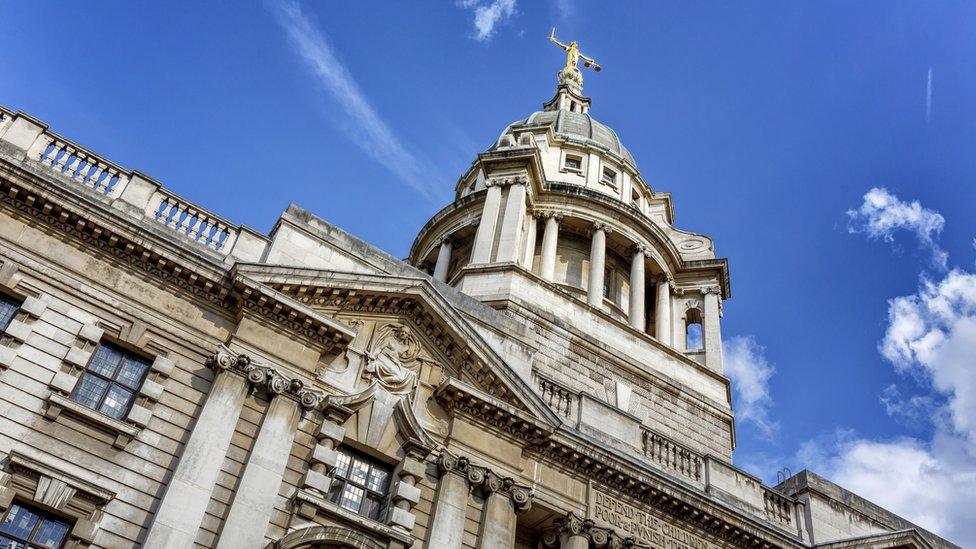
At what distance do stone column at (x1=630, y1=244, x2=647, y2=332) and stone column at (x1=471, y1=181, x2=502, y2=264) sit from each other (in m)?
6.62

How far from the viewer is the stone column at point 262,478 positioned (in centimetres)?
1488

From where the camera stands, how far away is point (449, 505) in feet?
57.3

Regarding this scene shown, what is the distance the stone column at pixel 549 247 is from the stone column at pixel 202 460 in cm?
1715

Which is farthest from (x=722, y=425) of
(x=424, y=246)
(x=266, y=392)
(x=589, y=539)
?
(x=266, y=392)

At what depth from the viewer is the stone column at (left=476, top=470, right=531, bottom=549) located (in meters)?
17.5

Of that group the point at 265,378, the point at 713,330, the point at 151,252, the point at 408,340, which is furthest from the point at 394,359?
the point at 713,330

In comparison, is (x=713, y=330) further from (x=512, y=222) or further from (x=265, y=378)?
(x=265, y=378)

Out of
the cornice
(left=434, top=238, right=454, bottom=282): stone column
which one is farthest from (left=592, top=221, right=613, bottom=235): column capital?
the cornice

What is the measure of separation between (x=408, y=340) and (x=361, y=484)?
3.72 metres

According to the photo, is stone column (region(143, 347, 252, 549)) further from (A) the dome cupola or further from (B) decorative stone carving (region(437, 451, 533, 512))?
(A) the dome cupola

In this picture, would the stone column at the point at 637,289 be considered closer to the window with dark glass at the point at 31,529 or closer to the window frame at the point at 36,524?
the window frame at the point at 36,524

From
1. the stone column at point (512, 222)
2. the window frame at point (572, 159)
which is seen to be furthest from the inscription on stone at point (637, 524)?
the window frame at point (572, 159)

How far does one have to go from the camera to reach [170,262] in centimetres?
1708

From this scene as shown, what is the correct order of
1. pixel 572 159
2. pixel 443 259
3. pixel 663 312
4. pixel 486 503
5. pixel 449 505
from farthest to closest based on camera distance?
pixel 572 159 → pixel 443 259 → pixel 663 312 → pixel 486 503 → pixel 449 505
